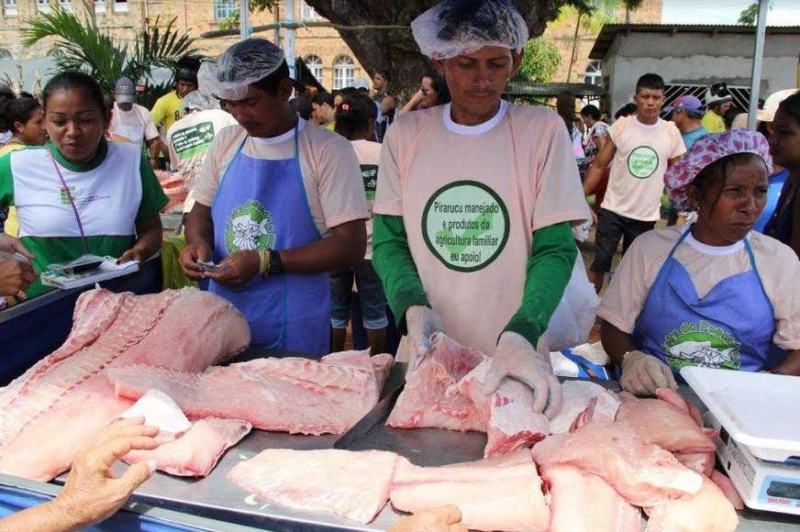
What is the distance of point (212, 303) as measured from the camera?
2365 mm

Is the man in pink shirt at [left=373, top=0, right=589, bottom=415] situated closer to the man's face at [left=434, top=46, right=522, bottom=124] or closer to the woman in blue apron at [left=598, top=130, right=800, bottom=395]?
the man's face at [left=434, top=46, right=522, bottom=124]

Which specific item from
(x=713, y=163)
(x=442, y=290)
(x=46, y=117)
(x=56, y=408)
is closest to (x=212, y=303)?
(x=56, y=408)

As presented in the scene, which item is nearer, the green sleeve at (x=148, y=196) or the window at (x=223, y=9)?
the green sleeve at (x=148, y=196)

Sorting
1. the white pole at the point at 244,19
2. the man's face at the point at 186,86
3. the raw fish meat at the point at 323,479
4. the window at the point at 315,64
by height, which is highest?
the window at the point at 315,64

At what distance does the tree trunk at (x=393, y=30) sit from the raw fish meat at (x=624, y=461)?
675 centimetres

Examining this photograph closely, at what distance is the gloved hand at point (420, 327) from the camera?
1.96 meters

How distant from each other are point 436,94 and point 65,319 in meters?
3.00

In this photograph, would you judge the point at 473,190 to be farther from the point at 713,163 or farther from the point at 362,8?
the point at 362,8

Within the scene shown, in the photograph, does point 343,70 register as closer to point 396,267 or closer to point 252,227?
point 252,227

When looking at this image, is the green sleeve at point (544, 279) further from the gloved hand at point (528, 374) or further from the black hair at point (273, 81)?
the black hair at point (273, 81)

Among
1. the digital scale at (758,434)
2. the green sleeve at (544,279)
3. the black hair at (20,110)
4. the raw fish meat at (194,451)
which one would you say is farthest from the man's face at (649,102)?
the raw fish meat at (194,451)

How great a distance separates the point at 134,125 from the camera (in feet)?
28.0

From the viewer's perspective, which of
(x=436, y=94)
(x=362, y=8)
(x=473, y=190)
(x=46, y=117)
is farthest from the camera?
(x=362, y=8)

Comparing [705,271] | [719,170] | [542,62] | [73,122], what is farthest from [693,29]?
[73,122]
